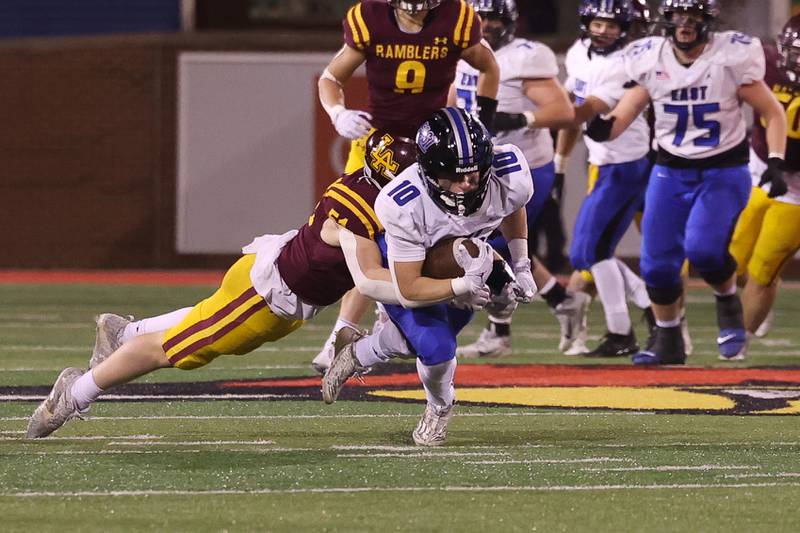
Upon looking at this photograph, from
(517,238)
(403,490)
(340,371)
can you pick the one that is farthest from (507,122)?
(403,490)

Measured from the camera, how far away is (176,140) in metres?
13.6

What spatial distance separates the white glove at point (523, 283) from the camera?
17.2 ft

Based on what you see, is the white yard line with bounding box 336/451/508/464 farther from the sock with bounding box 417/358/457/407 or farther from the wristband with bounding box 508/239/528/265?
the wristband with bounding box 508/239/528/265

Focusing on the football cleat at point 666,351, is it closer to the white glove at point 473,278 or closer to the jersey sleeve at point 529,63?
the jersey sleeve at point 529,63

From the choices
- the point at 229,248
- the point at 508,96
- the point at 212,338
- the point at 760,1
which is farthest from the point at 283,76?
the point at 212,338

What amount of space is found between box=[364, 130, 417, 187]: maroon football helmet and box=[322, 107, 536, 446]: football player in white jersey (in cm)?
35

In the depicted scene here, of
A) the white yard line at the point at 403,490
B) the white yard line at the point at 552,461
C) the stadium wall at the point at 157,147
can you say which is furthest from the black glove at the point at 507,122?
the stadium wall at the point at 157,147

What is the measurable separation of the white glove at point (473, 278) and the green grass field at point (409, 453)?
1.53ft

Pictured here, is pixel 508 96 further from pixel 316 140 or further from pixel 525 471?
pixel 316 140

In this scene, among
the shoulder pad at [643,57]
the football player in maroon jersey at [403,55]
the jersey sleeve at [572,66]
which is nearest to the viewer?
the football player in maroon jersey at [403,55]

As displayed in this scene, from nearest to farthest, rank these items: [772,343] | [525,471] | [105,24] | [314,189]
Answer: [525,471] → [772,343] → [314,189] → [105,24]

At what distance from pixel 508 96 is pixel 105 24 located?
6.88m

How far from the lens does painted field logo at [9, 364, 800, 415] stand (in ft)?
21.3

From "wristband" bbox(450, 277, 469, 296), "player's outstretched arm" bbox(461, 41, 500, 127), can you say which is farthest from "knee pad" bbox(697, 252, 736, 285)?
"wristband" bbox(450, 277, 469, 296)
